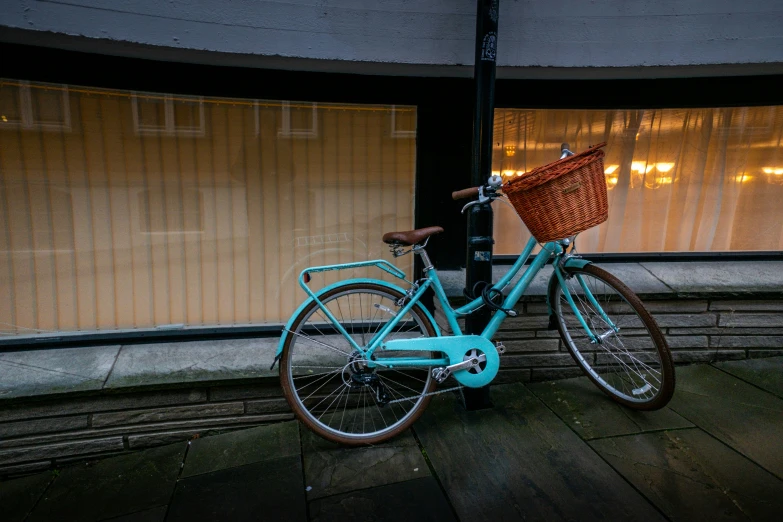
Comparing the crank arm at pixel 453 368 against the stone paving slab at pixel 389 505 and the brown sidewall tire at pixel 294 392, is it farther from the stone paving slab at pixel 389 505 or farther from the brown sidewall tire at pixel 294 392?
the stone paving slab at pixel 389 505

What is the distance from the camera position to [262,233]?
139 inches

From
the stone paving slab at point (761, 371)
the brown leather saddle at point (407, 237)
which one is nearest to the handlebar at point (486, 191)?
the brown leather saddle at point (407, 237)

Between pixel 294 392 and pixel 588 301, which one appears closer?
pixel 294 392

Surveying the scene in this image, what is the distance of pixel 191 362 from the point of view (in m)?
3.13

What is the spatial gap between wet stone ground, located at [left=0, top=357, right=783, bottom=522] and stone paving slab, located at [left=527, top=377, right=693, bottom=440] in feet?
0.04

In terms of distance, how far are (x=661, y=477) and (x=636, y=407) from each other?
0.61m

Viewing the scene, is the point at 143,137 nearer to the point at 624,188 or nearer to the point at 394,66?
the point at 394,66

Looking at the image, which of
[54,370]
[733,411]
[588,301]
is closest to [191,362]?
[54,370]

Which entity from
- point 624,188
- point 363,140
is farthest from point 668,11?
point 363,140

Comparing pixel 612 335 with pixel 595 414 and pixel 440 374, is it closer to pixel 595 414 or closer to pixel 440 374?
pixel 595 414

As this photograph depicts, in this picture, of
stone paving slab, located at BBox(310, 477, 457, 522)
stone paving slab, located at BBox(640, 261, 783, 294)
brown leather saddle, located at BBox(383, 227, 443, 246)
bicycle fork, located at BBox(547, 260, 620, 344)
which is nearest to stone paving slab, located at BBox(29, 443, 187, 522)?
stone paving slab, located at BBox(310, 477, 457, 522)

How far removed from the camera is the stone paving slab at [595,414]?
294 cm

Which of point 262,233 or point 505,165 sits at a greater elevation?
point 505,165

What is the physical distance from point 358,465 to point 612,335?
175 cm
